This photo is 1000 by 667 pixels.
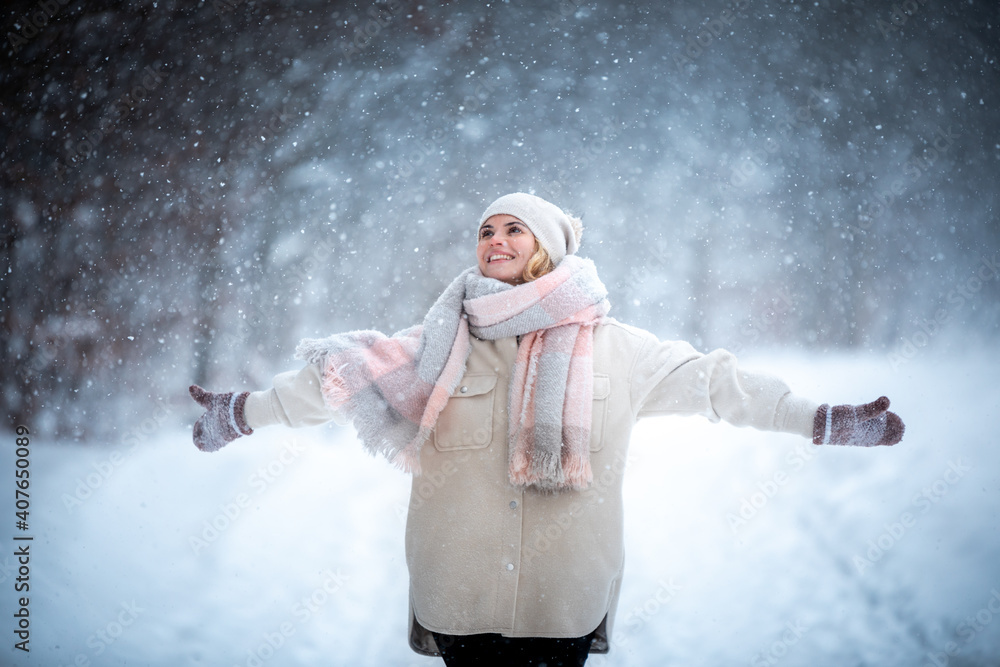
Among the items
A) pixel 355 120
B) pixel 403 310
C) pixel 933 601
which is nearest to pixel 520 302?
pixel 403 310

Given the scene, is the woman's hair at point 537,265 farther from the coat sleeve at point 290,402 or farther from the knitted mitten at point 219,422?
the knitted mitten at point 219,422

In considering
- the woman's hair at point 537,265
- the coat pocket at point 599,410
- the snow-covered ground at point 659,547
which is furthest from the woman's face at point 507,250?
the snow-covered ground at point 659,547

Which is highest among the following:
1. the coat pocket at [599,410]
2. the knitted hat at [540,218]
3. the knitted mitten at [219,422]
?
the knitted hat at [540,218]

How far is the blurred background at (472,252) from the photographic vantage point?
7.10 ft

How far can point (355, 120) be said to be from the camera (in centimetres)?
227

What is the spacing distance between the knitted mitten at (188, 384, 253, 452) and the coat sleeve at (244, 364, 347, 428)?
21mm

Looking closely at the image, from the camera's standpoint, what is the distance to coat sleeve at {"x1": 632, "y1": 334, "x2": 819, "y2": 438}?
1.28 meters

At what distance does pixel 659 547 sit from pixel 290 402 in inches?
64.2

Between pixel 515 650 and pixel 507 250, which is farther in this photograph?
pixel 507 250

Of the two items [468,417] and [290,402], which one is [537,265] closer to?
A: [468,417]

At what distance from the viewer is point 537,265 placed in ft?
5.02

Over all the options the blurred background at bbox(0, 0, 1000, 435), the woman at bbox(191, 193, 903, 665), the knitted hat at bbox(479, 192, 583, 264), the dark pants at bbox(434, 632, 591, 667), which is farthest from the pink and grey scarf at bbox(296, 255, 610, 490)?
the blurred background at bbox(0, 0, 1000, 435)

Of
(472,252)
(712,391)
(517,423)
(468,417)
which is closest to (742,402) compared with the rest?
(712,391)

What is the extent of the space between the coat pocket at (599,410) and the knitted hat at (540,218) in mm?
394
